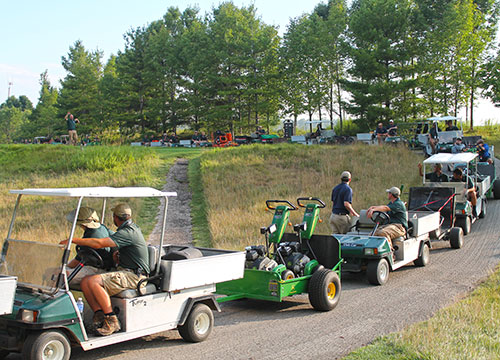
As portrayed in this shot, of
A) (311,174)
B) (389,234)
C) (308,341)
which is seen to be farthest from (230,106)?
(308,341)

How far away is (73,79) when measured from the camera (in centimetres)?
6319

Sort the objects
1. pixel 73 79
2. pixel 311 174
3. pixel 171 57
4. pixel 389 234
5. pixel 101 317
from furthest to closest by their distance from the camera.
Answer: pixel 73 79, pixel 171 57, pixel 311 174, pixel 389 234, pixel 101 317

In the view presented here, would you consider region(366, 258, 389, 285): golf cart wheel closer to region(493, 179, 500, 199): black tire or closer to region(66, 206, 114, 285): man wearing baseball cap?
region(66, 206, 114, 285): man wearing baseball cap

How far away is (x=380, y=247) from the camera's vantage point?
988 centimetres

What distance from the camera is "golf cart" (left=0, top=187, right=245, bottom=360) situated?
529 centimetres

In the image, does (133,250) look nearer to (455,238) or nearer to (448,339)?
(448,339)

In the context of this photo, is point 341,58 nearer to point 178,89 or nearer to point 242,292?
point 178,89

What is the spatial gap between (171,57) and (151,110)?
19.6ft

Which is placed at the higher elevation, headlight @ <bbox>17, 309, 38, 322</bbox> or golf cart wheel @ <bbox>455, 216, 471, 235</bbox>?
headlight @ <bbox>17, 309, 38, 322</bbox>

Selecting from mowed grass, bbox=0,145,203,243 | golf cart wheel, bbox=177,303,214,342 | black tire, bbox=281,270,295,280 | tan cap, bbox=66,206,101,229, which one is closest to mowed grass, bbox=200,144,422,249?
mowed grass, bbox=0,145,203,243

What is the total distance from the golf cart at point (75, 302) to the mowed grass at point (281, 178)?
609 cm

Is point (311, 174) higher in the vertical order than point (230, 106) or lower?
lower

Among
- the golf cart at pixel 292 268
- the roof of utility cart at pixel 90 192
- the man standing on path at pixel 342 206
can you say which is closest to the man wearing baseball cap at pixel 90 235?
the roof of utility cart at pixel 90 192

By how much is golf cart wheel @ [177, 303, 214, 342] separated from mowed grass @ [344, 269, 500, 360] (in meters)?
1.98
